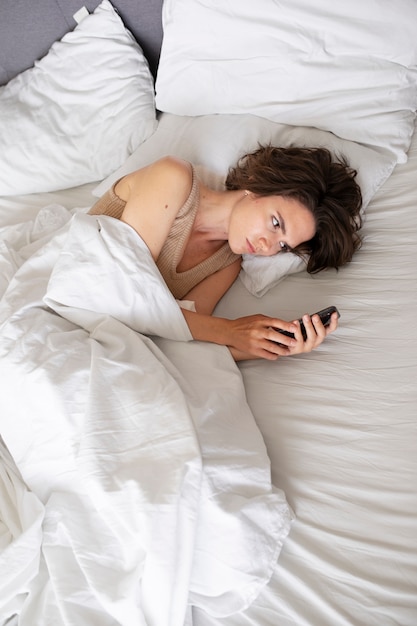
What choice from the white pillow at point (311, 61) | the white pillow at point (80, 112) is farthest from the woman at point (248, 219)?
the white pillow at point (80, 112)

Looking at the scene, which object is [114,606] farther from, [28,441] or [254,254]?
[254,254]

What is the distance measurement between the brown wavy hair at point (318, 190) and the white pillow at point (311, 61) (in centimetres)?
19

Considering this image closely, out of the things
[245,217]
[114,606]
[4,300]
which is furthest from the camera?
[245,217]

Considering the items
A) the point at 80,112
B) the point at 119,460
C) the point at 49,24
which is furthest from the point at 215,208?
the point at 49,24

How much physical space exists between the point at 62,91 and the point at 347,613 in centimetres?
158

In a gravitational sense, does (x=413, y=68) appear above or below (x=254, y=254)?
above

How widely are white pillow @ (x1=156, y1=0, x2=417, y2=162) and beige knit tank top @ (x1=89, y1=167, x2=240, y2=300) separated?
382 millimetres

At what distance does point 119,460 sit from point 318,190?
0.77 m

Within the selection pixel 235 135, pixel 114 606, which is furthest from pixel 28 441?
pixel 235 135

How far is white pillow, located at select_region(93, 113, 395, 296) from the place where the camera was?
151 centimetres

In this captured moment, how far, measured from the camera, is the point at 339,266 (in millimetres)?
1489

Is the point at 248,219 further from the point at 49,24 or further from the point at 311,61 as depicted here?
the point at 49,24

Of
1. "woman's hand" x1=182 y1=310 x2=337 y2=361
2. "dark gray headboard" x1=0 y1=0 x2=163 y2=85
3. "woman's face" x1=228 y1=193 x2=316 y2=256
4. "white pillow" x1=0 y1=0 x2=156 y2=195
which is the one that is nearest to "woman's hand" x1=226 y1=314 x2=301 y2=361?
"woman's hand" x1=182 y1=310 x2=337 y2=361

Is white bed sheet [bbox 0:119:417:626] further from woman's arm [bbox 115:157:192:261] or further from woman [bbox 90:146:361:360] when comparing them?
woman's arm [bbox 115:157:192:261]
